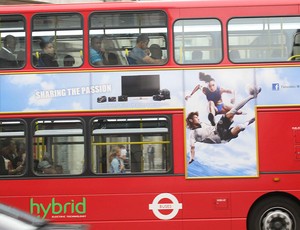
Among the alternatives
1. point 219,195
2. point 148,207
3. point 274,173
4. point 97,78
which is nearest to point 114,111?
point 97,78

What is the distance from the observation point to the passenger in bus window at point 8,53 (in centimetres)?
784

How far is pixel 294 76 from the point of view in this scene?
25.1ft

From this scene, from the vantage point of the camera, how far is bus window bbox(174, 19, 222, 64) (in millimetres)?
7738

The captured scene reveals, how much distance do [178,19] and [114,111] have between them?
1779 mm

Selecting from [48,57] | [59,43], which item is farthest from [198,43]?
[48,57]

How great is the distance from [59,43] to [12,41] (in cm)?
77

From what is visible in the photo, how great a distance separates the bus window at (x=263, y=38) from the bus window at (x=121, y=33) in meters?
1.13

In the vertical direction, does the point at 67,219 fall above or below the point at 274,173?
below

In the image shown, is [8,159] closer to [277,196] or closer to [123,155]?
[123,155]

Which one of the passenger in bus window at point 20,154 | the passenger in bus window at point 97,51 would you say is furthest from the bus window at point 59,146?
the passenger in bus window at point 97,51

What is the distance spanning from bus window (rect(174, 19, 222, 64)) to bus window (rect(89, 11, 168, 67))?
238 millimetres

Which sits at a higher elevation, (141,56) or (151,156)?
(141,56)

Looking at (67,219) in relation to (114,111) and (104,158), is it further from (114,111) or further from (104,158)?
(114,111)

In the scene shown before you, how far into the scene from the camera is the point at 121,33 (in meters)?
7.85
